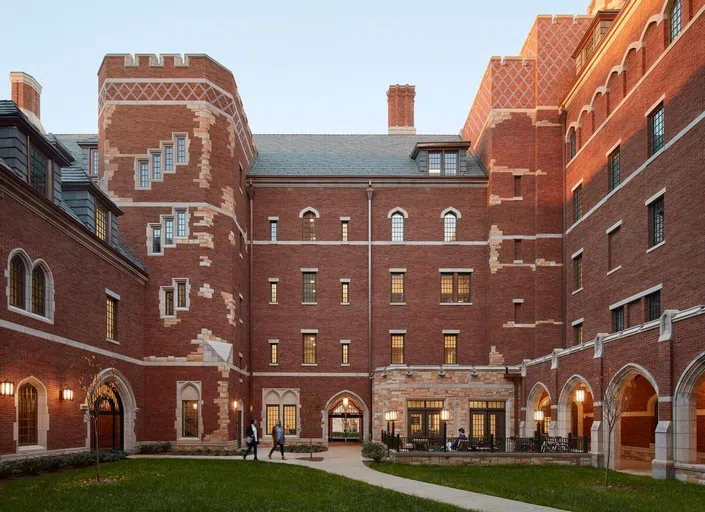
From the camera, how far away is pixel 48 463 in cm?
2273

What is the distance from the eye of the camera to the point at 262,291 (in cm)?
4284

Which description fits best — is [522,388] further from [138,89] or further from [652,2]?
[138,89]

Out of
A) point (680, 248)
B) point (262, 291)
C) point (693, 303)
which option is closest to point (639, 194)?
point (680, 248)

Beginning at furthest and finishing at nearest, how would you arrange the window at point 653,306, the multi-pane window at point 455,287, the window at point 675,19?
the multi-pane window at point 455,287
the window at point 653,306
the window at point 675,19

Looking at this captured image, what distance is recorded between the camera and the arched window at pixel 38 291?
78.6ft

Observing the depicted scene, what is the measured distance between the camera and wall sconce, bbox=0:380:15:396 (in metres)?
21.3

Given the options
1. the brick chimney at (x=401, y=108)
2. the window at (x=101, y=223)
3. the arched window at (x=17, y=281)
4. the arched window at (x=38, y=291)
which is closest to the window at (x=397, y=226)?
the brick chimney at (x=401, y=108)

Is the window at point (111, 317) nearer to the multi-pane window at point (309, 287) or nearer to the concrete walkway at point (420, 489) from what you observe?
the concrete walkway at point (420, 489)

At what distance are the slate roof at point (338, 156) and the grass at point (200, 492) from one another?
23576 mm

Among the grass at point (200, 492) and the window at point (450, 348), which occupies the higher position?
the window at point (450, 348)

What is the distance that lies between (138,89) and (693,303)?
85.1 feet

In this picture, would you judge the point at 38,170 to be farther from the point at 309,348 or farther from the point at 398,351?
the point at 398,351

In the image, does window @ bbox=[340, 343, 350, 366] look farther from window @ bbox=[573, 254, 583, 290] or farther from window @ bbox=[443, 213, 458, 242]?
window @ bbox=[573, 254, 583, 290]

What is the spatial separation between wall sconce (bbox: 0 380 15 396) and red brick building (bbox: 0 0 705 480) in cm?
14
